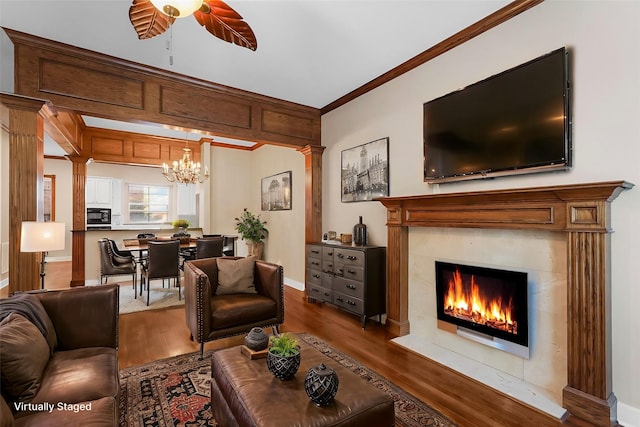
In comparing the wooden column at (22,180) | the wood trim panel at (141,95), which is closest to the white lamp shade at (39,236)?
the wooden column at (22,180)

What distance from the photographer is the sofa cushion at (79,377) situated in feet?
5.00

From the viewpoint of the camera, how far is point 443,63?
316 centimetres

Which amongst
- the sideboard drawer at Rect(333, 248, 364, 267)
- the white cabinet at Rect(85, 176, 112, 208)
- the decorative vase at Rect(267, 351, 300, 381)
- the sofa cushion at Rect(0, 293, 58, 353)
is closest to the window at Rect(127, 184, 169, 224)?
the white cabinet at Rect(85, 176, 112, 208)

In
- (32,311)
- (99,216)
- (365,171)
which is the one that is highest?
(365,171)

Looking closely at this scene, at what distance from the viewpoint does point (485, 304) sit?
110 inches

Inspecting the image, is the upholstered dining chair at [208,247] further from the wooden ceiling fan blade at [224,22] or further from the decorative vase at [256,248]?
the wooden ceiling fan blade at [224,22]

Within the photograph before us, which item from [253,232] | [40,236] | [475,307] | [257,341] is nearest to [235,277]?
[257,341]

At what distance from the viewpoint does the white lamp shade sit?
2.58m

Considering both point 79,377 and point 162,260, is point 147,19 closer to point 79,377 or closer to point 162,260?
point 79,377

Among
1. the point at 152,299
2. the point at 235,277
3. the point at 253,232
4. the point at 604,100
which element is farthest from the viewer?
the point at 253,232

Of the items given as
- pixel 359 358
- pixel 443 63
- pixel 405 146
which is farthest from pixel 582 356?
pixel 443 63

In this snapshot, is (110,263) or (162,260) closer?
(162,260)

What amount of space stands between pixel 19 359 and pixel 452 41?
12.5 feet

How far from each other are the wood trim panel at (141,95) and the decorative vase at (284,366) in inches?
126
